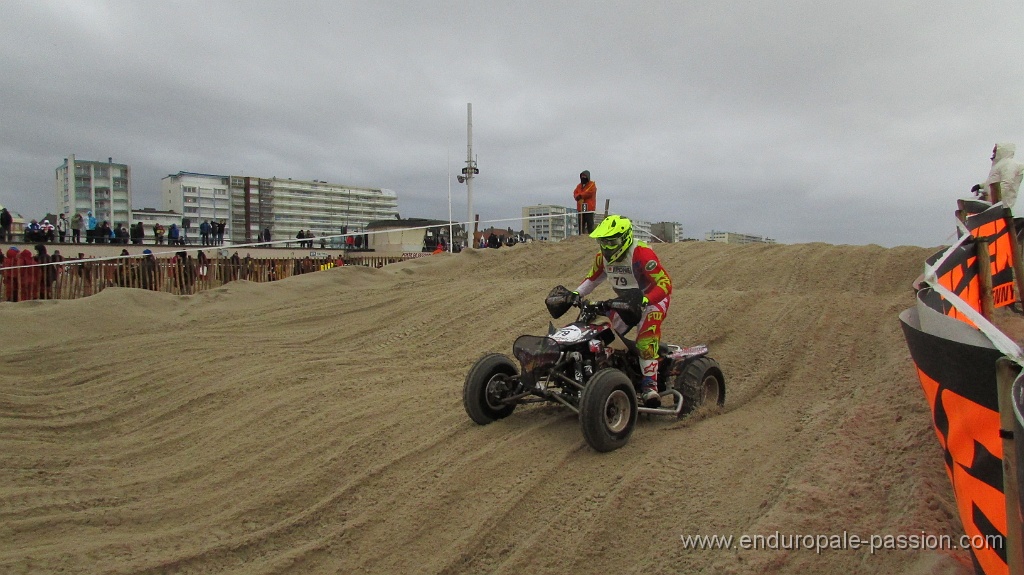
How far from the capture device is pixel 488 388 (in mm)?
5629

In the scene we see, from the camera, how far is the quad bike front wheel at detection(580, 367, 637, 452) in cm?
466

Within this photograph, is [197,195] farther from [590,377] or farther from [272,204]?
[590,377]

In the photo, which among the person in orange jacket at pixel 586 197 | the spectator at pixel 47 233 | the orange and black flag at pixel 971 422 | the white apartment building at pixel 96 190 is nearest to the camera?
the orange and black flag at pixel 971 422

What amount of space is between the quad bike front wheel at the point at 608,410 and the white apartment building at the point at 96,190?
101 feet

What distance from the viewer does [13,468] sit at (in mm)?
5301

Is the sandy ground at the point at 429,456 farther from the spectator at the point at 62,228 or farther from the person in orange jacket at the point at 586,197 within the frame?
the spectator at the point at 62,228

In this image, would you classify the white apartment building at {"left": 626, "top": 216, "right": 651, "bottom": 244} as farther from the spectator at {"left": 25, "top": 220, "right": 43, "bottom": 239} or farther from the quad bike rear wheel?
the spectator at {"left": 25, "top": 220, "right": 43, "bottom": 239}

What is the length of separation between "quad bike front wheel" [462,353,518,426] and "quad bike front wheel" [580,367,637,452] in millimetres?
1057

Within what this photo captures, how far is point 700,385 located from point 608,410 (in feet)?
4.20

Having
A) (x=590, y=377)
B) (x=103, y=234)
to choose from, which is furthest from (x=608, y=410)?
(x=103, y=234)

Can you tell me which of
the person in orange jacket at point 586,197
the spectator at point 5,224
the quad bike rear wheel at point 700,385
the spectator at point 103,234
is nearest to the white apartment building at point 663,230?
the person in orange jacket at point 586,197

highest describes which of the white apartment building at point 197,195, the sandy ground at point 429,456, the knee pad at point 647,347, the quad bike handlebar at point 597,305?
the white apartment building at point 197,195

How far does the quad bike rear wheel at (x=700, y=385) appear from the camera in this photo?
570 centimetres

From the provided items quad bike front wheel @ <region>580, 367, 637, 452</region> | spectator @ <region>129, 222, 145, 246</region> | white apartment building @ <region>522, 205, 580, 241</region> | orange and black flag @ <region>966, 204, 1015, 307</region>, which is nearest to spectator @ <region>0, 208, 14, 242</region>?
spectator @ <region>129, 222, 145, 246</region>
